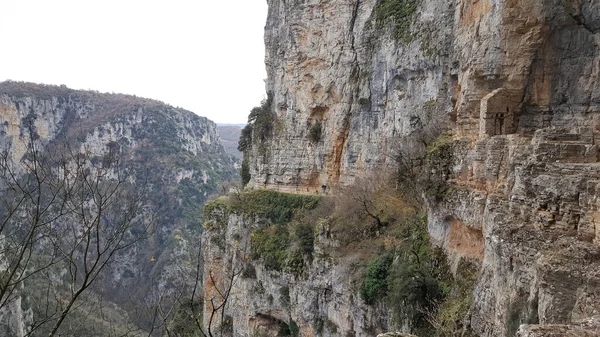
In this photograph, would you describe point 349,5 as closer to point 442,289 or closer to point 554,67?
point 554,67

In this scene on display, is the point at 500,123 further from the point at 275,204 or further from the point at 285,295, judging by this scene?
the point at 275,204

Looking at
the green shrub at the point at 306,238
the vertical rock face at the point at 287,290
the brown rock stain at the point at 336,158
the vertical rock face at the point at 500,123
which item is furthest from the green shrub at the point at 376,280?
the brown rock stain at the point at 336,158

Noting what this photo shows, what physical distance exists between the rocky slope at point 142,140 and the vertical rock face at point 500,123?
4715cm

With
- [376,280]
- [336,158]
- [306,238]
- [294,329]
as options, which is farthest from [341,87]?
[376,280]

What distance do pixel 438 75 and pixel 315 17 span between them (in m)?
10.2

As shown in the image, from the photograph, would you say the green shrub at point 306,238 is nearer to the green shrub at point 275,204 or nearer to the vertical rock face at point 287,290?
the vertical rock face at point 287,290

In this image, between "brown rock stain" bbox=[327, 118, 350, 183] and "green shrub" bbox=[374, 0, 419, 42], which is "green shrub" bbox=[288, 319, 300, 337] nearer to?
"brown rock stain" bbox=[327, 118, 350, 183]

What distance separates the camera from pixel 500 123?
11.0 m

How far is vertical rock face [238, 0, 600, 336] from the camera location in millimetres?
6102

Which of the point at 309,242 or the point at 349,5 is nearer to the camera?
the point at 309,242

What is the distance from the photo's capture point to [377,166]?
21.4 metres

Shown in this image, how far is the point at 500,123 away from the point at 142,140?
81835 millimetres

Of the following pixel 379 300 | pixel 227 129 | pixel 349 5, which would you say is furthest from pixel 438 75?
pixel 227 129

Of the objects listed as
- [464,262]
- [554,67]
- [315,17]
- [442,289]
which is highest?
[315,17]
